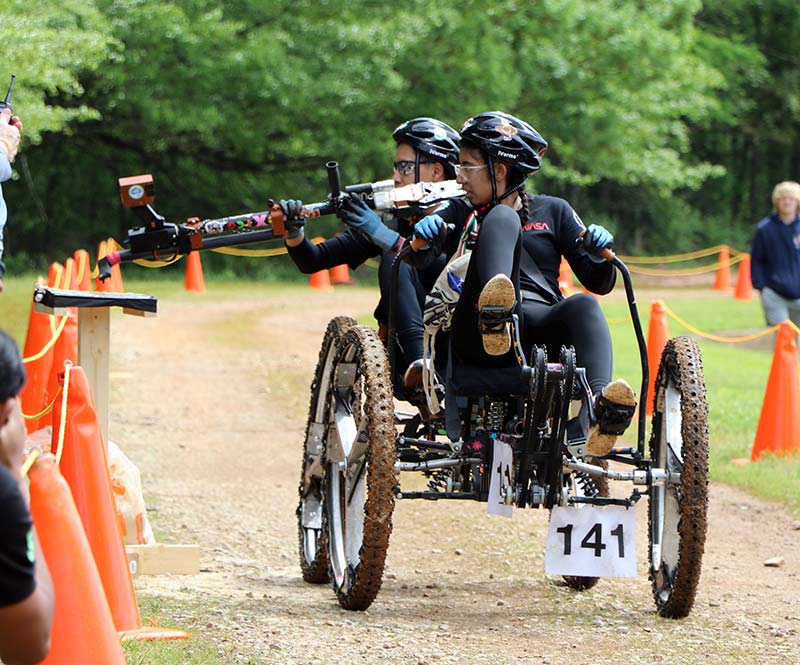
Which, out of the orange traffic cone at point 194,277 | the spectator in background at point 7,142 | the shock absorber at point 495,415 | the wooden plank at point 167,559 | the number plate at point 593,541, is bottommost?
the orange traffic cone at point 194,277

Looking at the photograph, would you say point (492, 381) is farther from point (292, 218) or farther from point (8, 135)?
point (8, 135)

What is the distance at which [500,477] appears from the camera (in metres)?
5.99

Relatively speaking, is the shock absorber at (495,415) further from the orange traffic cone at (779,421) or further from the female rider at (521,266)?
the orange traffic cone at (779,421)

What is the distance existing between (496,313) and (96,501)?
5.34ft

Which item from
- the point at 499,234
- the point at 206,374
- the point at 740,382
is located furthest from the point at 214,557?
the point at 740,382

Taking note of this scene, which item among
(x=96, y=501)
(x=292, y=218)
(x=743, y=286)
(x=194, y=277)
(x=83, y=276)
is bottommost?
(x=743, y=286)

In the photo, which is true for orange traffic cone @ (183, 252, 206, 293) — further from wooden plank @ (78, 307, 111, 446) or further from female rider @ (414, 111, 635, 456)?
female rider @ (414, 111, 635, 456)

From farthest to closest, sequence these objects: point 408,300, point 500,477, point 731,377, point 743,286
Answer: point 743,286
point 731,377
point 408,300
point 500,477

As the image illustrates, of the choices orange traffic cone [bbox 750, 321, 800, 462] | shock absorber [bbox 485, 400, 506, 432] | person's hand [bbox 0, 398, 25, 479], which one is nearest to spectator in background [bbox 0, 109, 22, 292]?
shock absorber [bbox 485, 400, 506, 432]

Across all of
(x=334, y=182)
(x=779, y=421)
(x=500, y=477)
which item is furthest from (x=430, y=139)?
(x=779, y=421)

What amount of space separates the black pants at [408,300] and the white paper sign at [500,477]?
849 millimetres

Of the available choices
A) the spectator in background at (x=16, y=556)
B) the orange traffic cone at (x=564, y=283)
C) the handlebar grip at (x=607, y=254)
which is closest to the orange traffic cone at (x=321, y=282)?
the orange traffic cone at (x=564, y=283)

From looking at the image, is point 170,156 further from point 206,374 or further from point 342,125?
point 206,374

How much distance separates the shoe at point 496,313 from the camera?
5.54 m
